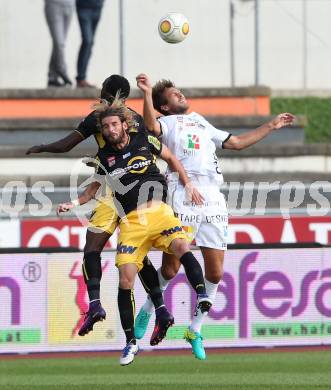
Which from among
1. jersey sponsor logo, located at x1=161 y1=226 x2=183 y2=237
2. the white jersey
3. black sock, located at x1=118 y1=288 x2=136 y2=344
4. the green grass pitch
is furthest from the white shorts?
the green grass pitch

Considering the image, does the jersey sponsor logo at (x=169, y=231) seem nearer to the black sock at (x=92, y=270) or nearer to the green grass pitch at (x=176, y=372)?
the black sock at (x=92, y=270)

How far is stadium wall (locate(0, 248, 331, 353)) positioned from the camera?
17094mm

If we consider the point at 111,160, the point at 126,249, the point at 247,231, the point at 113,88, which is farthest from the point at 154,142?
the point at 247,231

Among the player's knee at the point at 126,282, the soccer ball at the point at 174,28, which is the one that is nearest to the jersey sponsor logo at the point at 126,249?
the player's knee at the point at 126,282

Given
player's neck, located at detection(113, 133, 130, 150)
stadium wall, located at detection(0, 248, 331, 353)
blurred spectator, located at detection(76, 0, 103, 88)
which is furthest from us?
blurred spectator, located at detection(76, 0, 103, 88)

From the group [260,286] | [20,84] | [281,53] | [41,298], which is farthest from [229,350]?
[281,53]

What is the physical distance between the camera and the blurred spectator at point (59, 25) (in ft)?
69.1

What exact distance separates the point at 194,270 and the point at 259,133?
5.19 feet

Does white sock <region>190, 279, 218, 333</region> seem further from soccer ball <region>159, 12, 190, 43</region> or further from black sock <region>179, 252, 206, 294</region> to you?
soccer ball <region>159, 12, 190, 43</region>

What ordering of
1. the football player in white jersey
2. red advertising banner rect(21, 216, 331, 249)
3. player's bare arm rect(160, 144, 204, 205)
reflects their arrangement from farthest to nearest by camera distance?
red advertising banner rect(21, 216, 331, 249) < the football player in white jersey < player's bare arm rect(160, 144, 204, 205)

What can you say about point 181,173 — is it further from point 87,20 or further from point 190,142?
point 87,20

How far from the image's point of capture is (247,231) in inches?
729

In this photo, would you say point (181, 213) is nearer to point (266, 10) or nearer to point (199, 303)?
point (199, 303)

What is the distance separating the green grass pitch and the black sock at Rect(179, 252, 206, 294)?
1.02m
